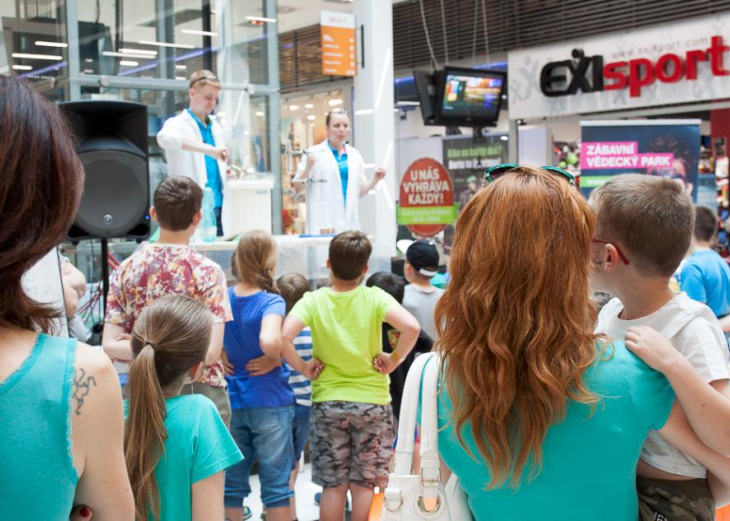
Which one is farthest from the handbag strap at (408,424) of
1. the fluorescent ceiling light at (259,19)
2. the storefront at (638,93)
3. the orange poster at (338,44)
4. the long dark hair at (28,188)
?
the orange poster at (338,44)

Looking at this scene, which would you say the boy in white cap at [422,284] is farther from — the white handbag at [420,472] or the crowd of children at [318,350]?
the white handbag at [420,472]

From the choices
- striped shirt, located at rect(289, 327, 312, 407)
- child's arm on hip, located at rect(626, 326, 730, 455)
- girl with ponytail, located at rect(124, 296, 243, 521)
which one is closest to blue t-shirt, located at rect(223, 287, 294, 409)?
striped shirt, located at rect(289, 327, 312, 407)

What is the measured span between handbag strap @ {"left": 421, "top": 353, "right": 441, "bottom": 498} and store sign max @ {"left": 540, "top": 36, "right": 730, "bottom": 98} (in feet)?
28.4

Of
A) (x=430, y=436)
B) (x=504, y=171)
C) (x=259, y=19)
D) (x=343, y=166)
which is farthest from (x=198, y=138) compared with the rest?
(x=430, y=436)

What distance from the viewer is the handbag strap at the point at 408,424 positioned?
53.1 inches

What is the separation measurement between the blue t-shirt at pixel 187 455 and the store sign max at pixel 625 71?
845 centimetres

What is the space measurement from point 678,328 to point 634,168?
21.2ft

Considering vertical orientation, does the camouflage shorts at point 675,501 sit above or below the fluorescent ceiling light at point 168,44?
below

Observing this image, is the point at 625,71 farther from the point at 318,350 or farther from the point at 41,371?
the point at 41,371

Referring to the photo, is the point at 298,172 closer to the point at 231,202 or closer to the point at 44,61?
the point at 231,202

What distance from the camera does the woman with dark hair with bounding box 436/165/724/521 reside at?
1.26m

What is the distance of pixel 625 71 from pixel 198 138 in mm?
6180

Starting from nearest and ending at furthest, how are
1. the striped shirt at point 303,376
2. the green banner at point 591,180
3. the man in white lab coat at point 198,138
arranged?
the striped shirt at point 303,376 < the man in white lab coat at point 198,138 < the green banner at point 591,180

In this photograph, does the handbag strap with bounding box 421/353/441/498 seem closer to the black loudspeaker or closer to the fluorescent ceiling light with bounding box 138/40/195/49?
the black loudspeaker
